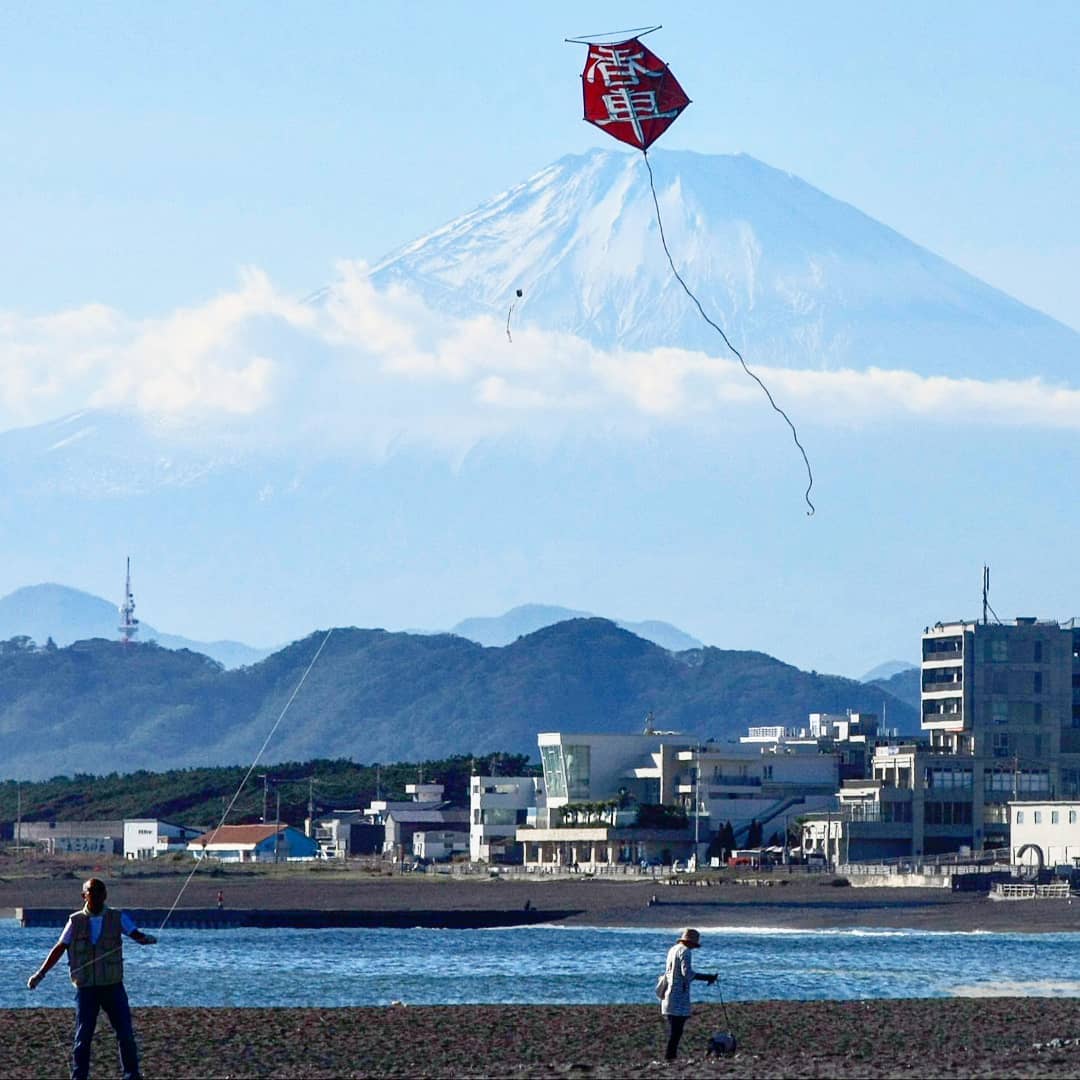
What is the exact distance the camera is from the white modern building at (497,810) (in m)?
141

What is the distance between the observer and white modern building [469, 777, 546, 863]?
462 ft

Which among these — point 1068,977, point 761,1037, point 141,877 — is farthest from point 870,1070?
point 141,877

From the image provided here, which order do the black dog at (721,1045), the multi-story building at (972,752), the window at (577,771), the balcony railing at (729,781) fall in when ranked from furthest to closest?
the window at (577,771) → the balcony railing at (729,781) → the multi-story building at (972,752) → the black dog at (721,1045)

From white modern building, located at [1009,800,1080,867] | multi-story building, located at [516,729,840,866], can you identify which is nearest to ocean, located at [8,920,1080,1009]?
white modern building, located at [1009,800,1080,867]

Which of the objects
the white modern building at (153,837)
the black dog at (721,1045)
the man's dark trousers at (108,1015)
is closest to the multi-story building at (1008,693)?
the white modern building at (153,837)

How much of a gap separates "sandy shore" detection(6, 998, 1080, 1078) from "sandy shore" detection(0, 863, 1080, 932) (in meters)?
35.1

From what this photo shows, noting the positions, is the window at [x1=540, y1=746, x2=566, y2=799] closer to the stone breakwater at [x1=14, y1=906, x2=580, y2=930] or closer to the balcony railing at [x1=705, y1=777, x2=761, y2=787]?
the balcony railing at [x1=705, y1=777, x2=761, y2=787]

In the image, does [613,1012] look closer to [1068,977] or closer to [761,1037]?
[761,1037]

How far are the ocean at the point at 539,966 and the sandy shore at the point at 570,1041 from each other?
13.9ft

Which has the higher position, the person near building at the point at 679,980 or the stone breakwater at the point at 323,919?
the person near building at the point at 679,980

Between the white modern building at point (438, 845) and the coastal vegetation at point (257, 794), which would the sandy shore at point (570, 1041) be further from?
the coastal vegetation at point (257, 794)

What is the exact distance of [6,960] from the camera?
211 ft

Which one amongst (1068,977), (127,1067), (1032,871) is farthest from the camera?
(1032,871)

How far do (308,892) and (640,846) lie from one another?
26.0m
